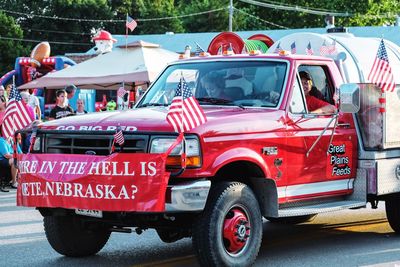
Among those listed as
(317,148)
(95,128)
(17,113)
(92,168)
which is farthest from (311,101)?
(17,113)

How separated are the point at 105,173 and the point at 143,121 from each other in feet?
1.87

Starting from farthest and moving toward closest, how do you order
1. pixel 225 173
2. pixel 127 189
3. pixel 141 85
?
1. pixel 141 85
2. pixel 225 173
3. pixel 127 189

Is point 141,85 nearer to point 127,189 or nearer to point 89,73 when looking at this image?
point 89,73

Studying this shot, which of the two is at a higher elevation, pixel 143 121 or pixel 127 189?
pixel 143 121

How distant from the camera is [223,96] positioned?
7973 mm

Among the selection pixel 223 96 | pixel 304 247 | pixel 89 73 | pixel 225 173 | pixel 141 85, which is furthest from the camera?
pixel 141 85

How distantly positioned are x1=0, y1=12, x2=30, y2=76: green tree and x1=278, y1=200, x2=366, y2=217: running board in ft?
164

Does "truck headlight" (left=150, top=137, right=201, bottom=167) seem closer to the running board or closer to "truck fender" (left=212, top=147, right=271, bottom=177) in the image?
"truck fender" (left=212, top=147, right=271, bottom=177)

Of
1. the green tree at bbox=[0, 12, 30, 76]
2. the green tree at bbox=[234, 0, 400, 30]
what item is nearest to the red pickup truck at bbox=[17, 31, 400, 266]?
the green tree at bbox=[234, 0, 400, 30]

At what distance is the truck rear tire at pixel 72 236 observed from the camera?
7.71 m

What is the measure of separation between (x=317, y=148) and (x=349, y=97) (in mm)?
641

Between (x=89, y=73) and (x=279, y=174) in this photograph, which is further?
(x=89, y=73)

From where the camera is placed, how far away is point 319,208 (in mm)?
7922

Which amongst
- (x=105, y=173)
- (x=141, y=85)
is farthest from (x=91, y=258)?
(x=141, y=85)
